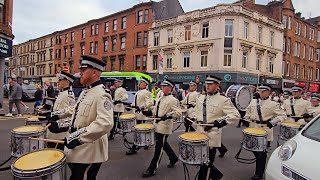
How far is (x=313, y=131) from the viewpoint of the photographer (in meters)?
3.60

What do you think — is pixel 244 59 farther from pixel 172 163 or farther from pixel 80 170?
pixel 80 170

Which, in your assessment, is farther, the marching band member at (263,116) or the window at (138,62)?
the window at (138,62)

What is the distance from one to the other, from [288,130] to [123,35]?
107 ft

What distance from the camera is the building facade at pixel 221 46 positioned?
2738cm

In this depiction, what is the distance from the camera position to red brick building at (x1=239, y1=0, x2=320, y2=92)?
3481 cm

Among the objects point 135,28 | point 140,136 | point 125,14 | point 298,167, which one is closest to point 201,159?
point 298,167

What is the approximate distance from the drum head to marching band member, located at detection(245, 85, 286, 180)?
13.4 feet

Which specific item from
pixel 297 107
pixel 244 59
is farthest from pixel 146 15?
pixel 297 107

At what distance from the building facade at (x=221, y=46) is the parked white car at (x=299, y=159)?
2194 cm

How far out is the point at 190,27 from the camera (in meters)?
30.0

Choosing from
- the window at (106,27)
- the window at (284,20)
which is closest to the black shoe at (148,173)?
the window at (284,20)

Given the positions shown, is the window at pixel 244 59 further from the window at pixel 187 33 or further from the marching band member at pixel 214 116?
the marching band member at pixel 214 116

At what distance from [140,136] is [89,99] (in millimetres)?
2612

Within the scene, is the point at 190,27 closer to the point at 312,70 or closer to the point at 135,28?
the point at 135,28
